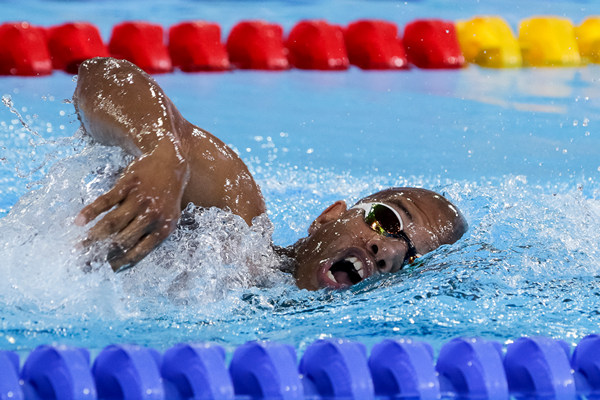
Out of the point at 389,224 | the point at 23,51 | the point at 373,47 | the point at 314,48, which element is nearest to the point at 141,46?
the point at 23,51

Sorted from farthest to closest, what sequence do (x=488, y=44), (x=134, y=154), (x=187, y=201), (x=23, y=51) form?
1. (x=488, y=44)
2. (x=23, y=51)
3. (x=187, y=201)
4. (x=134, y=154)

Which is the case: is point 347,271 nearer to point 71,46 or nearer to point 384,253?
point 384,253

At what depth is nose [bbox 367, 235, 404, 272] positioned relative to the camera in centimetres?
199

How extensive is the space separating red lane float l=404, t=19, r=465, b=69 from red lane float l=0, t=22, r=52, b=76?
2.12 m

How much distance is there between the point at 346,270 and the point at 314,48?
3.00 m

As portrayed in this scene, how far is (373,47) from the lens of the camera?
4.90 m

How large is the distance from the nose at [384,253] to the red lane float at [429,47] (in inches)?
124

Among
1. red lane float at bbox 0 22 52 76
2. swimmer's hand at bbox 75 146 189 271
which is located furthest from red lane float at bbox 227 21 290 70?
swimmer's hand at bbox 75 146 189 271

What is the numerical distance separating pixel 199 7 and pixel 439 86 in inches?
88.3

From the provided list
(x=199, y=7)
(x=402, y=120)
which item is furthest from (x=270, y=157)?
(x=199, y=7)

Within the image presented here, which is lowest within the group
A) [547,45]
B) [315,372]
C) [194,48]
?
[315,372]

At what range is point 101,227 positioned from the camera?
1439 millimetres

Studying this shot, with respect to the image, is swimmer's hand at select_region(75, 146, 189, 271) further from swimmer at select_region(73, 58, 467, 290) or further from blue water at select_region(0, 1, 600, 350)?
blue water at select_region(0, 1, 600, 350)

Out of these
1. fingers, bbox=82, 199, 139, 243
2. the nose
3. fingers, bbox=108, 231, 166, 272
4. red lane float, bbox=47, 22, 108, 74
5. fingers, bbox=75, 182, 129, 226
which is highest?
red lane float, bbox=47, 22, 108, 74
